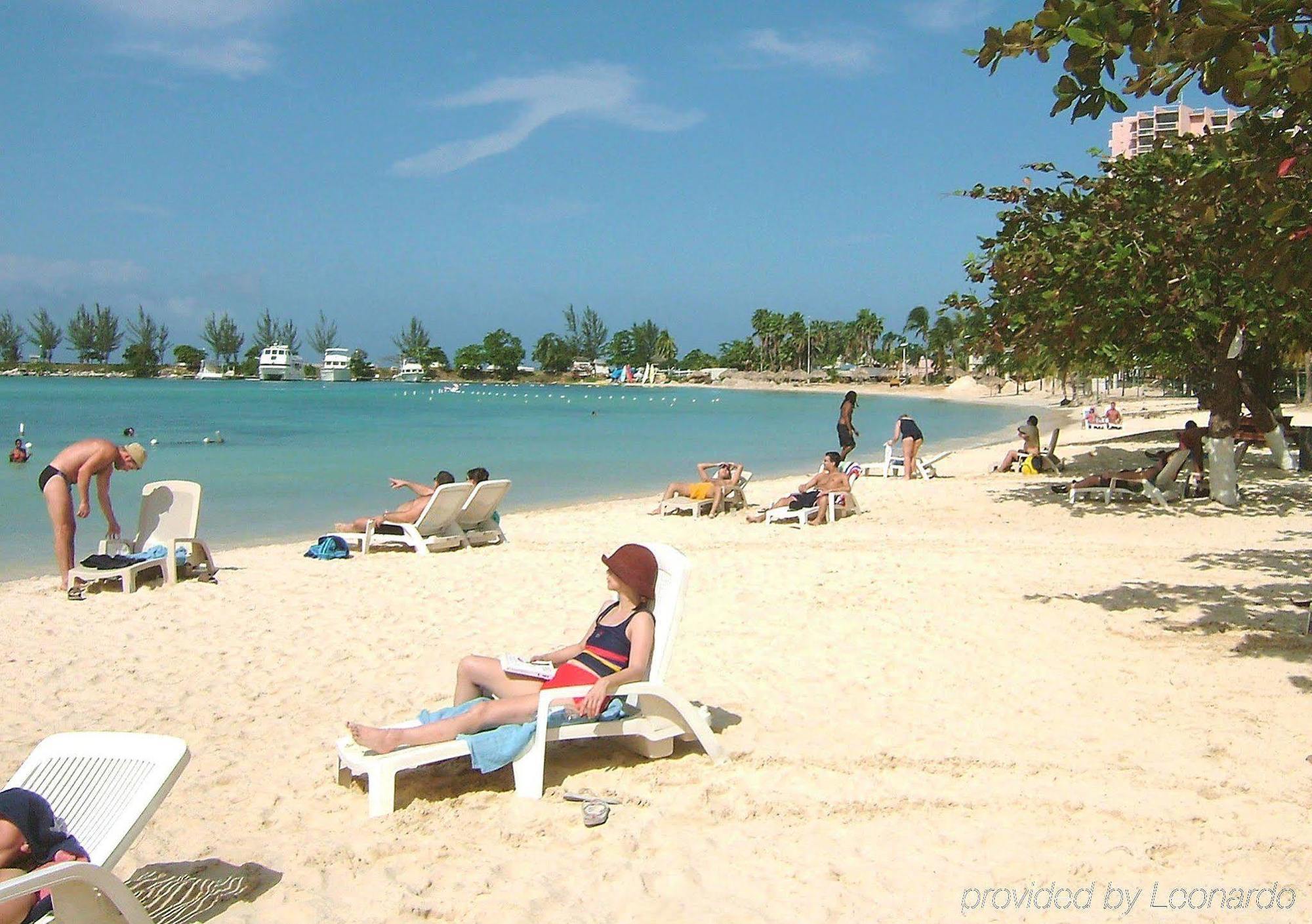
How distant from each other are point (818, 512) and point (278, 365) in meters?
164

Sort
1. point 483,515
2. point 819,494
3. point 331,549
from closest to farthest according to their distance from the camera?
point 331,549
point 483,515
point 819,494

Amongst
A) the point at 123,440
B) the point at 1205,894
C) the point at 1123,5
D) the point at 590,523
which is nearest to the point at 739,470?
the point at 590,523

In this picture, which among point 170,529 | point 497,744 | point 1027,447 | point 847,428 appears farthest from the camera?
point 1027,447

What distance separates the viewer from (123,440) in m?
39.5

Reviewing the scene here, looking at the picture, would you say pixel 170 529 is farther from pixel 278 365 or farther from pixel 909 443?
pixel 278 365

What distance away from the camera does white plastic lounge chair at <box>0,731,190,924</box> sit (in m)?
Answer: 2.77

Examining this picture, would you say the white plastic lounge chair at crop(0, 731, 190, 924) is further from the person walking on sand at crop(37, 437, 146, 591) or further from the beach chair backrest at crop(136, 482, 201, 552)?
the beach chair backrest at crop(136, 482, 201, 552)

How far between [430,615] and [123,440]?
36.7m

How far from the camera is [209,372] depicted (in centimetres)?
16462

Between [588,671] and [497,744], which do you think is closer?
[497,744]

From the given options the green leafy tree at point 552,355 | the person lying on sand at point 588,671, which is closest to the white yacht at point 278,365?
the green leafy tree at point 552,355

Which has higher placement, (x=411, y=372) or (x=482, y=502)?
(x=482, y=502)

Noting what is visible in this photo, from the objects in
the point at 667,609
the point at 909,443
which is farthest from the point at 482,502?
the point at 909,443

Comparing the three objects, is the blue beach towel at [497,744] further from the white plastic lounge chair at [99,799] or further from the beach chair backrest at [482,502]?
the beach chair backrest at [482,502]
